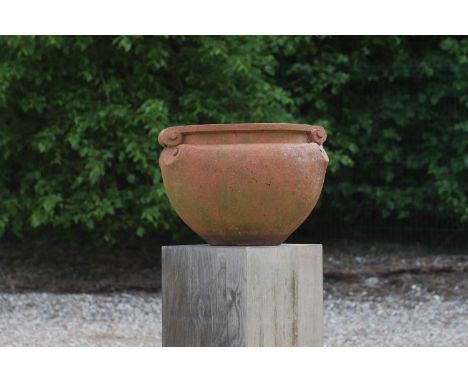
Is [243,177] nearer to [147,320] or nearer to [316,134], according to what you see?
[316,134]

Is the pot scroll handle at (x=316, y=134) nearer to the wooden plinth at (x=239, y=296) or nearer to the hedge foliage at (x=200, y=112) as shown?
the wooden plinth at (x=239, y=296)

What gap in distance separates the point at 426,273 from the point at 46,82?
330cm

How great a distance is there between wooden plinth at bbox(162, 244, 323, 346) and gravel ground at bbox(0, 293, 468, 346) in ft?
7.07

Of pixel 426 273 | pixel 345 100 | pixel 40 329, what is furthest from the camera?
pixel 345 100

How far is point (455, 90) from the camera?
730cm

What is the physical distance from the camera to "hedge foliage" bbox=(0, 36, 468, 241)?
6.54m

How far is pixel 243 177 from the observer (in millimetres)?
3230

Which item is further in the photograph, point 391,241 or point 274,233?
point 391,241

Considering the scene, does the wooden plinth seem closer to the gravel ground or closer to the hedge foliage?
the gravel ground

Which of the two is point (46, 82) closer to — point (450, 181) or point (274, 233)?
point (450, 181)

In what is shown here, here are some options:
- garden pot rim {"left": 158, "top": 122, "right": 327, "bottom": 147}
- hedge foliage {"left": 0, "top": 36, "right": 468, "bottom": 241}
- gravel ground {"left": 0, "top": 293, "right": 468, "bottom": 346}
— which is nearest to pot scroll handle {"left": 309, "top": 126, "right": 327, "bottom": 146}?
garden pot rim {"left": 158, "top": 122, "right": 327, "bottom": 147}

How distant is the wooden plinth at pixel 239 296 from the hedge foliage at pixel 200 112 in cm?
304

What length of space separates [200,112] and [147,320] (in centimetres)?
161

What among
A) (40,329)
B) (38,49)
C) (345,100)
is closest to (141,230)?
(40,329)
